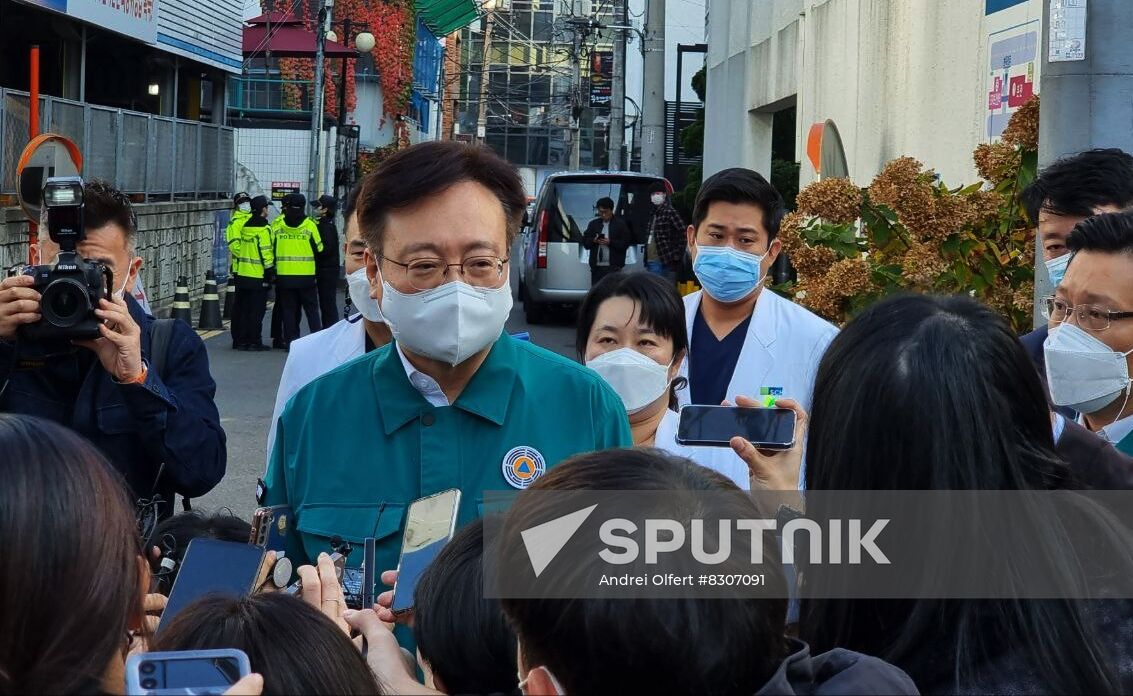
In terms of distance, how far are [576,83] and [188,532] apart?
62.0m

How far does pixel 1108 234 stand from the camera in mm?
3424

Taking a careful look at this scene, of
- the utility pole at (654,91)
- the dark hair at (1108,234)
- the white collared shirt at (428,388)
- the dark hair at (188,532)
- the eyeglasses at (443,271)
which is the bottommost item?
the dark hair at (188,532)

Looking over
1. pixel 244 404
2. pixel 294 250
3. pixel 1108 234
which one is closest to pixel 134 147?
pixel 294 250

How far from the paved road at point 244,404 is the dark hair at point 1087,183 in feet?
16.8

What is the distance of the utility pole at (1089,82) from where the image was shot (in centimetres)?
473

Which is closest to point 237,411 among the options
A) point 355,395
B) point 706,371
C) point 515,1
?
point 706,371

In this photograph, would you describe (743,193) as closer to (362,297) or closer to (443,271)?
(362,297)

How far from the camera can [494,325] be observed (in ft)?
9.48

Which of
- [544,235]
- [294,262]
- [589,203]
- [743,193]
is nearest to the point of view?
[743,193]

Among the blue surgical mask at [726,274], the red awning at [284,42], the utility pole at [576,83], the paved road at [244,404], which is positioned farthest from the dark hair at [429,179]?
the utility pole at [576,83]

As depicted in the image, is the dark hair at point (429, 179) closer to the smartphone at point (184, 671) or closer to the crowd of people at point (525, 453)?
the crowd of people at point (525, 453)

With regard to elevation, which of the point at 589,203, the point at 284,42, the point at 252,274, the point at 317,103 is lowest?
the point at 252,274

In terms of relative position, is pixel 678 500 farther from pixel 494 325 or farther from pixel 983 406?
pixel 494 325

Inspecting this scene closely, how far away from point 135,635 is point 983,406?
139 centimetres
